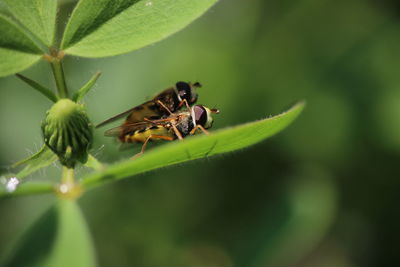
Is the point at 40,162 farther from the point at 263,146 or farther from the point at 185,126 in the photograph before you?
the point at 263,146

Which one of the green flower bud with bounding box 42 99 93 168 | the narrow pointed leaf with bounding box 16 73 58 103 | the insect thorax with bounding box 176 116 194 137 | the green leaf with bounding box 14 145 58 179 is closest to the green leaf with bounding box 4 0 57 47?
the narrow pointed leaf with bounding box 16 73 58 103

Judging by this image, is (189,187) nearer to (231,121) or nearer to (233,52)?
(231,121)

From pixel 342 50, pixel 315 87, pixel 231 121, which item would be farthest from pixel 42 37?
pixel 342 50

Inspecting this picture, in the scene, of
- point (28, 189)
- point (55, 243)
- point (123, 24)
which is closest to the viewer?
point (123, 24)

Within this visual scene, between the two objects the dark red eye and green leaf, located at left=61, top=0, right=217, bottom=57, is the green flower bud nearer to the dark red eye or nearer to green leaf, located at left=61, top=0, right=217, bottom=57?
green leaf, located at left=61, top=0, right=217, bottom=57

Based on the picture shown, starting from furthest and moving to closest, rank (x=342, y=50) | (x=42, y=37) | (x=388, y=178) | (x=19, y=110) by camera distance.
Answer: (x=342, y=50), (x=388, y=178), (x=19, y=110), (x=42, y=37)

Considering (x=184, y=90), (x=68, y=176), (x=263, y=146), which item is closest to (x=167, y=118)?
(x=184, y=90)
